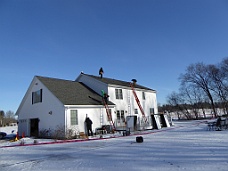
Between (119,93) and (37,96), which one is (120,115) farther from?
(37,96)

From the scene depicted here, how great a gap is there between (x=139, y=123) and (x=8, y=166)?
1498 cm

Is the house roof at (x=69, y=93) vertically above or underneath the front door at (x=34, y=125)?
above

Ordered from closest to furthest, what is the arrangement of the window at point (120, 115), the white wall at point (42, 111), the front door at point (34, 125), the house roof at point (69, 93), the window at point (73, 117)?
the window at point (73, 117) → the white wall at point (42, 111) → the house roof at point (69, 93) → the front door at point (34, 125) → the window at point (120, 115)

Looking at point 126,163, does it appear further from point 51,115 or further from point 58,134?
point 51,115

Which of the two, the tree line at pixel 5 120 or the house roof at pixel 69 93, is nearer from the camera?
the house roof at pixel 69 93

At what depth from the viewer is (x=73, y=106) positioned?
52.0 ft

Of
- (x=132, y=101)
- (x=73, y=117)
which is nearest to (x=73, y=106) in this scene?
(x=73, y=117)

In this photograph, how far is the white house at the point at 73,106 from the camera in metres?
15.9

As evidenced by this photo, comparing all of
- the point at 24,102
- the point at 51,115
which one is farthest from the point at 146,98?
the point at 24,102

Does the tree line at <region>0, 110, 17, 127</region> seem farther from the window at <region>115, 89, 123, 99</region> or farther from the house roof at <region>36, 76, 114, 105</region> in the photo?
the window at <region>115, 89, 123, 99</region>

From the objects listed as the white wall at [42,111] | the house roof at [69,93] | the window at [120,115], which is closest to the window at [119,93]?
the window at [120,115]

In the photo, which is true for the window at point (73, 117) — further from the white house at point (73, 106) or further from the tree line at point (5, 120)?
the tree line at point (5, 120)

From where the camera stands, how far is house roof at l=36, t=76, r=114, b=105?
653 inches

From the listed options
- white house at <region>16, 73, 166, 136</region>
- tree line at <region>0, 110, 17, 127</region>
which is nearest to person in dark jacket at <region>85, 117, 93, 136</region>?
white house at <region>16, 73, 166, 136</region>
